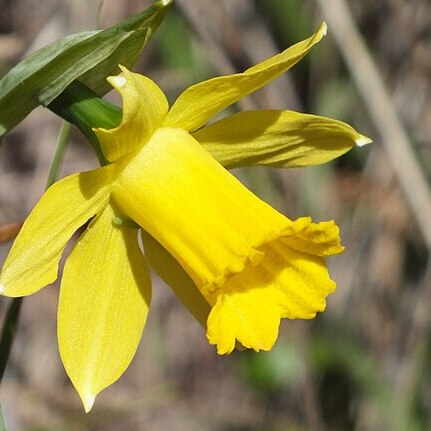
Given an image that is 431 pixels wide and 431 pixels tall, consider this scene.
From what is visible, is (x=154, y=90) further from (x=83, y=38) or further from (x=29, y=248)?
(x=29, y=248)

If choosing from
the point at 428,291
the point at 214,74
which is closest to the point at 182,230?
the point at 214,74

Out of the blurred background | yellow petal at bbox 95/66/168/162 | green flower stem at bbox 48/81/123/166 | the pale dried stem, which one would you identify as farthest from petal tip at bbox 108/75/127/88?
the blurred background

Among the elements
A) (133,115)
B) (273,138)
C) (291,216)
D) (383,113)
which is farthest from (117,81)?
(291,216)

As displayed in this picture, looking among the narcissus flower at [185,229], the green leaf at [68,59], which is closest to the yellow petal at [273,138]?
the narcissus flower at [185,229]

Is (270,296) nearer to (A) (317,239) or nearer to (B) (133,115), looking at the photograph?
(A) (317,239)

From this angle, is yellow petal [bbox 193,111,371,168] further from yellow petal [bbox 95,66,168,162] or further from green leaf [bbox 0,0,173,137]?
green leaf [bbox 0,0,173,137]
